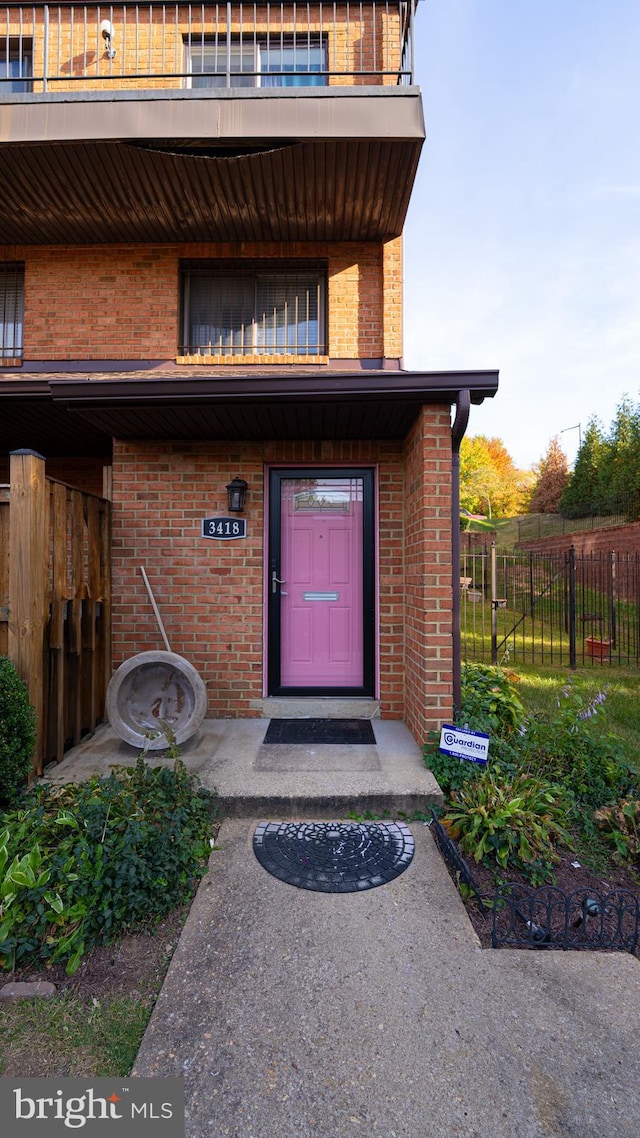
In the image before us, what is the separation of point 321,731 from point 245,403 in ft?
9.13

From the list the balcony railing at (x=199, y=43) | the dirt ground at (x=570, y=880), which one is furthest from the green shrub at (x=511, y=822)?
the balcony railing at (x=199, y=43)

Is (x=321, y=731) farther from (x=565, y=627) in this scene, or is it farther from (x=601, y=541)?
(x=601, y=541)

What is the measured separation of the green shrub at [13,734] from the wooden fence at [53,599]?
28 cm

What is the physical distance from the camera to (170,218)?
17.1ft

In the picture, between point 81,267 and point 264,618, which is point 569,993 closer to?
point 264,618

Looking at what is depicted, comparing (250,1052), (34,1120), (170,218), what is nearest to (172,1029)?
(250,1052)

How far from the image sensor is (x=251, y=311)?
18.3 feet

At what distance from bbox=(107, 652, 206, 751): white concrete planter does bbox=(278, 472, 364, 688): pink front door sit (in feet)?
3.61

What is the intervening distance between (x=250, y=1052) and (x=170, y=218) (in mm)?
6598

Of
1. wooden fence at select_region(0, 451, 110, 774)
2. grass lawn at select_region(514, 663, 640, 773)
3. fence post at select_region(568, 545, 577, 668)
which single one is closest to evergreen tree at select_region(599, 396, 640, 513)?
fence post at select_region(568, 545, 577, 668)

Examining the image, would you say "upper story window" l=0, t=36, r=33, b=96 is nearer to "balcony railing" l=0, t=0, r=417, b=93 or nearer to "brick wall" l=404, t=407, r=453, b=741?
"balcony railing" l=0, t=0, r=417, b=93

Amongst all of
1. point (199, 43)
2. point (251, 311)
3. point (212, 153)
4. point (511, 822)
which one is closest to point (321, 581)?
point (511, 822)

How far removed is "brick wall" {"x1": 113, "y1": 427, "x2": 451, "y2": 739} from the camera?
465 cm

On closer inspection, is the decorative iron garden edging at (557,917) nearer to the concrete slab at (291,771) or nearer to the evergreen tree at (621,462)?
the concrete slab at (291,771)
